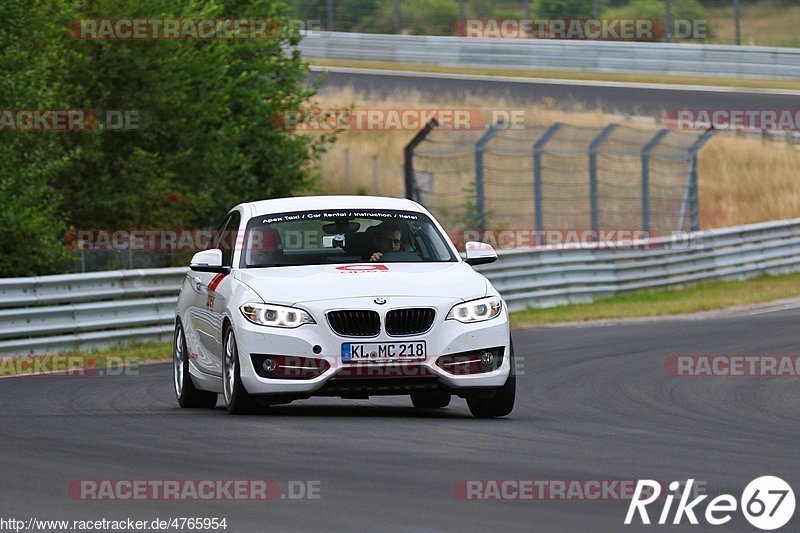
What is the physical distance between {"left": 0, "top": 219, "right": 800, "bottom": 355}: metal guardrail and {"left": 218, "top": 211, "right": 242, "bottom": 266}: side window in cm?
534

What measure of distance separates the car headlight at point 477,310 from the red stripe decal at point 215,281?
1895 mm

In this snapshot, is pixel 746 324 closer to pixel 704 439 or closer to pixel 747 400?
pixel 747 400

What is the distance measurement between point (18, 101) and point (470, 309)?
1188 cm

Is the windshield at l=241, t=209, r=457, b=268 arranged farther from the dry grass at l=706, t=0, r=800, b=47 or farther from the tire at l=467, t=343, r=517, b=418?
the dry grass at l=706, t=0, r=800, b=47

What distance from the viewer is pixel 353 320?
34.2ft

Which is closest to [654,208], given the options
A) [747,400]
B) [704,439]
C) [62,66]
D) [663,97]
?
[663,97]

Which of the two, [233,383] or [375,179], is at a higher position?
[233,383]

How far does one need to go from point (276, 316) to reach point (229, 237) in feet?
6.88

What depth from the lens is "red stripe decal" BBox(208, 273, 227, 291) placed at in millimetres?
11557

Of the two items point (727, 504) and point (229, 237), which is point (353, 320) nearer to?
point (229, 237)

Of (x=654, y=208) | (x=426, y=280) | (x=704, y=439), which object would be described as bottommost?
(x=654, y=208)

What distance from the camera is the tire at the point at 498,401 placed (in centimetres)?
1085

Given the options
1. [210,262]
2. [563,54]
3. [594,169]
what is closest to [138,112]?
[594,169]

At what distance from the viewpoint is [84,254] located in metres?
20.9
